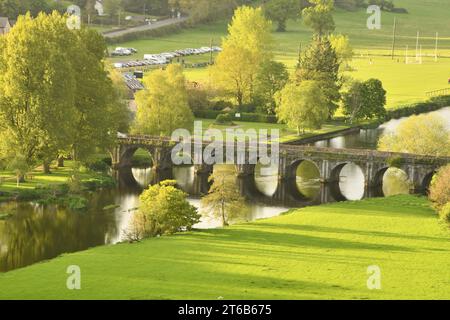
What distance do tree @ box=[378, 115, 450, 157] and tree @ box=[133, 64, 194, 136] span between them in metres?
27.1

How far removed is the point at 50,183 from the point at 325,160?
30.8 m

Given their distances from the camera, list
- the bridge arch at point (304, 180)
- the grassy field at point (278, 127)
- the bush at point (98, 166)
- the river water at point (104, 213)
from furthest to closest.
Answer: the grassy field at point (278, 127)
the bush at point (98, 166)
the bridge arch at point (304, 180)
the river water at point (104, 213)

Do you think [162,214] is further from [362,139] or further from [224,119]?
[362,139]

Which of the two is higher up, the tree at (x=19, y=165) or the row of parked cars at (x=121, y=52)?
the row of parked cars at (x=121, y=52)

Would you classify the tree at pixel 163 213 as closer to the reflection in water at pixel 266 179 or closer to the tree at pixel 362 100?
the reflection in water at pixel 266 179

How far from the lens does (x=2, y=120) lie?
109 metres

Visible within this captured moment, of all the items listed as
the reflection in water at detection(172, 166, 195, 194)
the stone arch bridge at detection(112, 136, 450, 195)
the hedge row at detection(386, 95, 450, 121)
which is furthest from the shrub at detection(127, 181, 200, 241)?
the hedge row at detection(386, 95, 450, 121)

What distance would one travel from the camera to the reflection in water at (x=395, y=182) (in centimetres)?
11062

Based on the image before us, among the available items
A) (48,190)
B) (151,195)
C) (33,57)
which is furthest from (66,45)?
(151,195)

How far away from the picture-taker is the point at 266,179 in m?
117

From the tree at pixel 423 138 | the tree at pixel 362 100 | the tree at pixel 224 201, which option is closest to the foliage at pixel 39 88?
the tree at pixel 224 201

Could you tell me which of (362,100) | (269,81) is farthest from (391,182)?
(269,81)

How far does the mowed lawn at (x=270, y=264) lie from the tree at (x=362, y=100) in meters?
59.4

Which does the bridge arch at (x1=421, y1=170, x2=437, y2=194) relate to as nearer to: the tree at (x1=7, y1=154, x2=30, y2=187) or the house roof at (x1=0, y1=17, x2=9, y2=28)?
the tree at (x1=7, y1=154, x2=30, y2=187)
